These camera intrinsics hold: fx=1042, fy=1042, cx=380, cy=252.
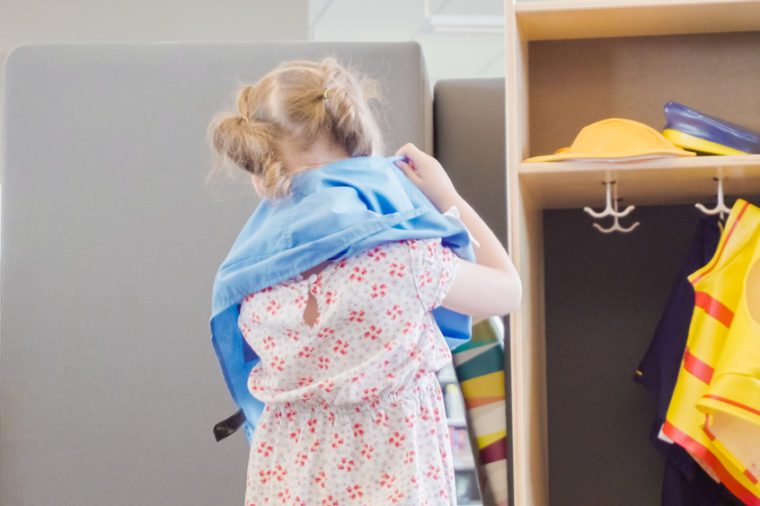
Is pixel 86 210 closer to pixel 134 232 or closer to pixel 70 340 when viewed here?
pixel 134 232


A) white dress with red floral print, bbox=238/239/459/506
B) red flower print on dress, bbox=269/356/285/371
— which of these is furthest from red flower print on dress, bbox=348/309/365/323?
red flower print on dress, bbox=269/356/285/371

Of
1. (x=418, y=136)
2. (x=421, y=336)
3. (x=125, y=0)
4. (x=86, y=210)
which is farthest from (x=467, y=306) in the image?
(x=125, y=0)

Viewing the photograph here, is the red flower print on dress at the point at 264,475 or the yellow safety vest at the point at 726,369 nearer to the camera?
the red flower print on dress at the point at 264,475

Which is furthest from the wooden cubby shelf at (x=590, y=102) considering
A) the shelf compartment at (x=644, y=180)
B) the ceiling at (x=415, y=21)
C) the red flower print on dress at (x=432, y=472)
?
the ceiling at (x=415, y=21)

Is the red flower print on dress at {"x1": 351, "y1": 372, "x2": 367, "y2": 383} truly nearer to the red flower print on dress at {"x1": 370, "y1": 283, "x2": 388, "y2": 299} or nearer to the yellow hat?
the red flower print on dress at {"x1": 370, "y1": 283, "x2": 388, "y2": 299}

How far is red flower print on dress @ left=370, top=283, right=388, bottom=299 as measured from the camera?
1175 mm

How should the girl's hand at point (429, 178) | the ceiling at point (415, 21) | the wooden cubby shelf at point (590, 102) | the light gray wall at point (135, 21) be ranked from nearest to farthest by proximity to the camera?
the girl's hand at point (429, 178), the wooden cubby shelf at point (590, 102), the light gray wall at point (135, 21), the ceiling at point (415, 21)

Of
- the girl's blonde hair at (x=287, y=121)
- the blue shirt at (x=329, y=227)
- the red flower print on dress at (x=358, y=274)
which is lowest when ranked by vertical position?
the red flower print on dress at (x=358, y=274)

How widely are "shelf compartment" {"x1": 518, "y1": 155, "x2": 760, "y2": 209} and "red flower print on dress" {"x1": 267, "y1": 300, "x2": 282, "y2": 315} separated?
64cm

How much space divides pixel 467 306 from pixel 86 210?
3.10 ft

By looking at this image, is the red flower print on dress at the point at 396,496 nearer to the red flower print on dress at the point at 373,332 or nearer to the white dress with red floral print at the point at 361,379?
the white dress with red floral print at the point at 361,379

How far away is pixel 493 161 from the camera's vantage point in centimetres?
202

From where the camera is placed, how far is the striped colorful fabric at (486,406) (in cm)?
180

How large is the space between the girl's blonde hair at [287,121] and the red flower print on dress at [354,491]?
351 millimetres
